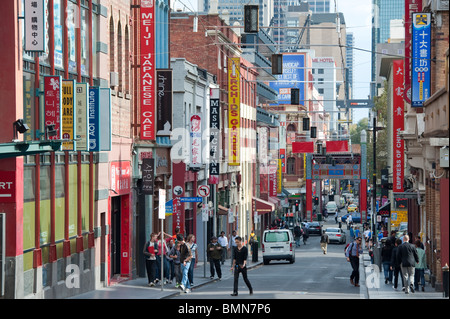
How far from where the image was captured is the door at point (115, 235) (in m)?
31.3

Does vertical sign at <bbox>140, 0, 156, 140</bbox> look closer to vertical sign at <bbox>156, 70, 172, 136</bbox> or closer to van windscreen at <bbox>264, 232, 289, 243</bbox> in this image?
vertical sign at <bbox>156, 70, 172, 136</bbox>

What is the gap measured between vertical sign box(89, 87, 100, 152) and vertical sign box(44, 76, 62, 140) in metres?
3.90

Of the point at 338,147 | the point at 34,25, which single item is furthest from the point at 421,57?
the point at 338,147

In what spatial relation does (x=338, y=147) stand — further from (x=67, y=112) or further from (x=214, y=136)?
(x=67, y=112)

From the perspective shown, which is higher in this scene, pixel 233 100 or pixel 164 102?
pixel 233 100

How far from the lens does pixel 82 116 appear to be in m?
24.4

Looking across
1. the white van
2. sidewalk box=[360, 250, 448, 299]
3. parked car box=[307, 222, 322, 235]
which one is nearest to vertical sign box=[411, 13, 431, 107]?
sidewalk box=[360, 250, 448, 299]

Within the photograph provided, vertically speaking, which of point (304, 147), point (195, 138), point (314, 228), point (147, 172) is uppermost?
point (304, 147)

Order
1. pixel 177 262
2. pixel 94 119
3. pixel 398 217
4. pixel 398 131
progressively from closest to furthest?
pixel 94 119 → pixel 177 262 → pixel 398 131 → pixel 398 217

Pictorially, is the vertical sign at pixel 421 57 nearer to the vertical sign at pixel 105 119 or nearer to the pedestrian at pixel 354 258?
the pedestrian at pixel 354 258

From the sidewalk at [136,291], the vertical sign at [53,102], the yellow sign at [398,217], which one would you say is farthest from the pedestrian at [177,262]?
the yellow sign at [398,217]

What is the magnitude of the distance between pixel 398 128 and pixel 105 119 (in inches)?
813

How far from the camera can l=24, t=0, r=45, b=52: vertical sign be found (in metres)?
20.2

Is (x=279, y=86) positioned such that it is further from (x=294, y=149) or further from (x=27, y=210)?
(x=27, y=210)
